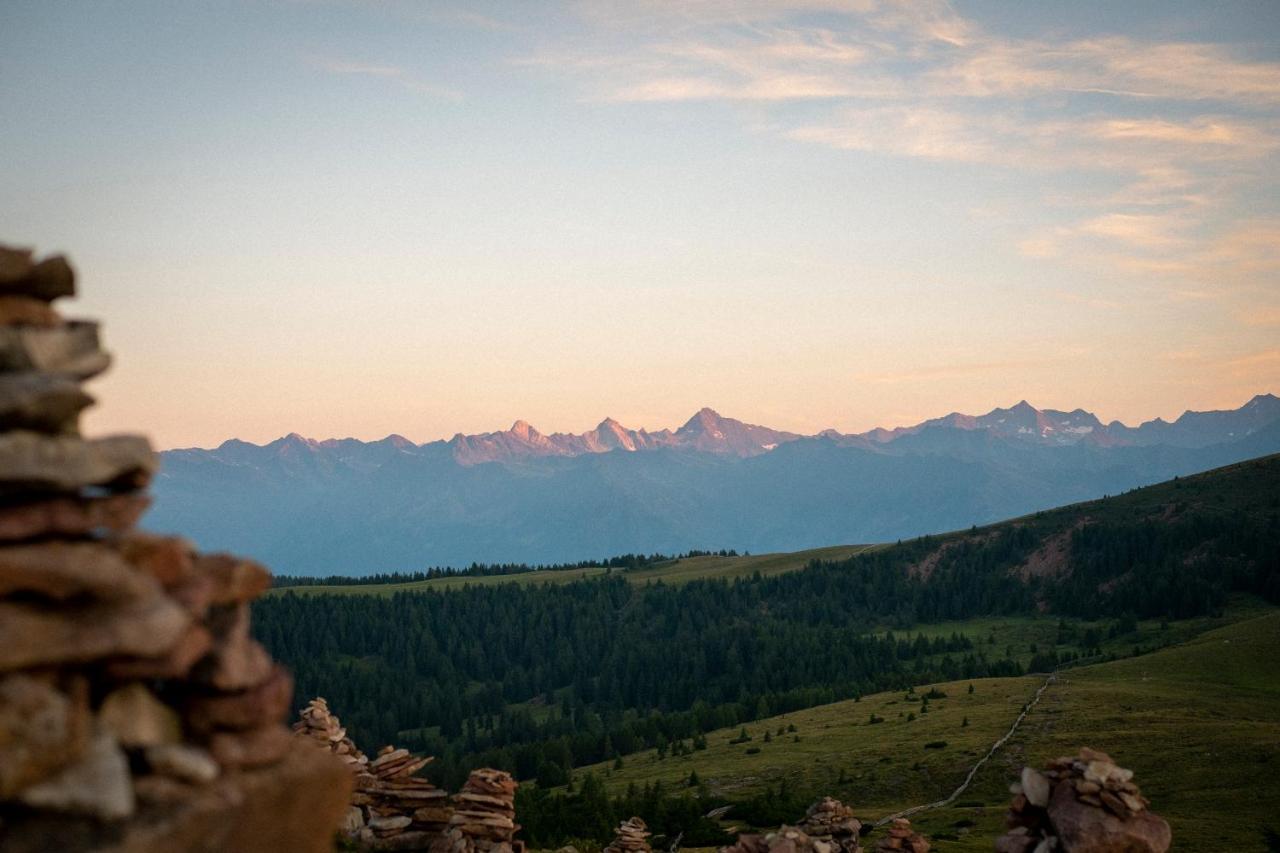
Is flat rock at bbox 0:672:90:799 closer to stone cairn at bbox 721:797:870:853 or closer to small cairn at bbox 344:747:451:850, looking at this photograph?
small cairn at bbox 344:747:451:850

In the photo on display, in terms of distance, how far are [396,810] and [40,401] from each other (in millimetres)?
36176

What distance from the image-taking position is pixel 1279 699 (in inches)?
4771

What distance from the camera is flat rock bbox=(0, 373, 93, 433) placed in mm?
13555

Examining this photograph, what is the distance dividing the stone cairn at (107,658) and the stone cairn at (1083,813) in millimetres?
25558

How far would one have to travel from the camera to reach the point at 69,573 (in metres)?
13.4

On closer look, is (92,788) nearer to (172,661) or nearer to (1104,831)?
(172,661)

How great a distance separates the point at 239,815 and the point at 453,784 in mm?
142413

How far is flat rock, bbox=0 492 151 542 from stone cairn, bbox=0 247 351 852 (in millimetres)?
23

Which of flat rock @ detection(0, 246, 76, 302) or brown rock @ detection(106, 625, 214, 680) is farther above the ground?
flat rock @ detection(0, 246, 76, 302)

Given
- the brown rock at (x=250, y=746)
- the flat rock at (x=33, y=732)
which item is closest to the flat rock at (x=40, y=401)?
the flat rock at (x=33, y=732)

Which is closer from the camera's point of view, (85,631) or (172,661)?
(85,631)

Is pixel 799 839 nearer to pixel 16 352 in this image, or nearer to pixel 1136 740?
pixel 16 352

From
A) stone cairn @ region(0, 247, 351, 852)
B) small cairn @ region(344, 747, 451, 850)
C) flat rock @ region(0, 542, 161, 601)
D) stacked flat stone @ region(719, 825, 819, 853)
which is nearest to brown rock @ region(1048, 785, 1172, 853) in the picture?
stacked flat stone @ region(719, 825, 819, 853)

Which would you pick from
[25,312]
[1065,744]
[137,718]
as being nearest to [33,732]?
[137,718]
